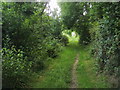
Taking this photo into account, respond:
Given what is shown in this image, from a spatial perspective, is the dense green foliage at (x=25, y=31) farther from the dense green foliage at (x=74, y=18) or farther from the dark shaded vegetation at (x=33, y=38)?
the dense green foliage at (x=74, y=18)

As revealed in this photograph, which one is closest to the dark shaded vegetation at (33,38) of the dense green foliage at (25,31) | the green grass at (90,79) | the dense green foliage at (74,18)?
the dense green foliage at (25,31)

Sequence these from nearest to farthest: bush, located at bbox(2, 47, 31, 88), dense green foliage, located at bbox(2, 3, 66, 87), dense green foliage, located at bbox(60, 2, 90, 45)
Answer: bush, located at bbox(2, 47, 31, 88) → dense green foliage, located at bbox(2, 3, 66, 87) → dense green foliage, located at bbox(60, 2, 90, 45)

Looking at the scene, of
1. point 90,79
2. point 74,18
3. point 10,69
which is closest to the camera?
point 10,69

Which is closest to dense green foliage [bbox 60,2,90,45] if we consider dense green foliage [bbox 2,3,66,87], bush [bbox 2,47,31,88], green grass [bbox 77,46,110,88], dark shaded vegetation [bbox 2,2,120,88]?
dark shaded vegetation [bbox 2,2,120,88]

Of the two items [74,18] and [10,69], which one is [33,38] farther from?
[74,18]

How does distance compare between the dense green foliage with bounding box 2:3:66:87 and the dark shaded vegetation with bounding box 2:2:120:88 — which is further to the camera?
the dense green foliage with bounding box 2:3:66:87

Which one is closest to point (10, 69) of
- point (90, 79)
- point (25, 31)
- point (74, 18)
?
point (25, 31)

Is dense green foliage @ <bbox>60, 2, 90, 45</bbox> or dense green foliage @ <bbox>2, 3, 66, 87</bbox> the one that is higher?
dense green foliage @ <bbox>60, 2, 90, 45</bbox>

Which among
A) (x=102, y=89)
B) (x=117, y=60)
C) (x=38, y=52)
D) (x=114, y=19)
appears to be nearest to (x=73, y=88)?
(x=102, y=89)

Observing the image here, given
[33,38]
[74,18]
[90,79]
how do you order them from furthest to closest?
[74,18], [33,38], [90,79]

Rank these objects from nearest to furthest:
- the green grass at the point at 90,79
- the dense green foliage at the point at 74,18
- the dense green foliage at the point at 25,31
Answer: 1. the green grass at the point at 90,79
2. the dense green foliage at the point at 25,31
3. the dense green foliage at the point at 74,18

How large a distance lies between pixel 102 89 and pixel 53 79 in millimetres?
1552

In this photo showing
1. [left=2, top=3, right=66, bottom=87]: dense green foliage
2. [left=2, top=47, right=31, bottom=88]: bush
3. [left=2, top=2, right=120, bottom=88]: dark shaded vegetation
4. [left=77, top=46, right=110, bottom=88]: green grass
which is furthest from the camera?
[left=2, top=3, right=66, bottom=87]: dense green foliage

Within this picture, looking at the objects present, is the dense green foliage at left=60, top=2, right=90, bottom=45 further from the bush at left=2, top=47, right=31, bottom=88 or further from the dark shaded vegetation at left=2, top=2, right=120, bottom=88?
the bush at left=2, top=47, right=31, bottom=88
